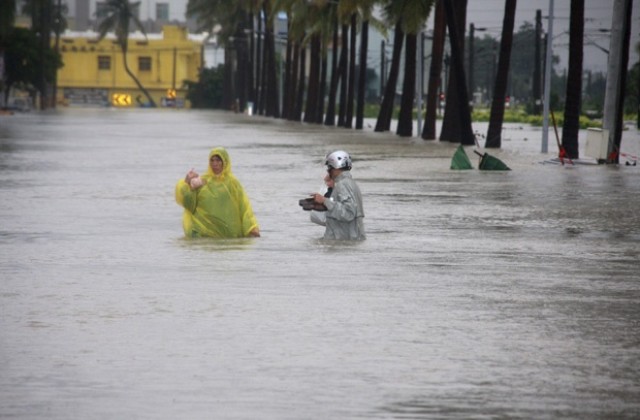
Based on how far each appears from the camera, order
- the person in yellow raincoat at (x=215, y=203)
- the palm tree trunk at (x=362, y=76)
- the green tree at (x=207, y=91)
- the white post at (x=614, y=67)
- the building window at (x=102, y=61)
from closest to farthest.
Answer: the person in yellow raincoat at (x=215, y=203)
the white post at (x=614, y=67)
the palm tree trunk at (x=362, y=76)
the green tree at (x=207, y=91)
the building window at (x=102, y=61)

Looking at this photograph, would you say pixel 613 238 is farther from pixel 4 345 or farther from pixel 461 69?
pixel 461 69

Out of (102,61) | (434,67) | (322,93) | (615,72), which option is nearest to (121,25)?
(102,61)

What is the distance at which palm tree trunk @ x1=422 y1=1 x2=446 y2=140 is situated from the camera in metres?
61.9

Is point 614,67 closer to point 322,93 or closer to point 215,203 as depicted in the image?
point 215,203

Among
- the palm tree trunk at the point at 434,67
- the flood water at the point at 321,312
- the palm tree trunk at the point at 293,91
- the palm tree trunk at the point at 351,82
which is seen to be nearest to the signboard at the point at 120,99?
the palm tree trunk at the point at 293,91

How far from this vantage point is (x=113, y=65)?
181500 millimetres

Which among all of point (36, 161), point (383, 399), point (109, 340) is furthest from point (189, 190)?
point (36, 161)

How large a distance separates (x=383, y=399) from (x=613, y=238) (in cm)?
1111

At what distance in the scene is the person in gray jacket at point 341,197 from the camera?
17.4m

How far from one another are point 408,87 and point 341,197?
5082 cm

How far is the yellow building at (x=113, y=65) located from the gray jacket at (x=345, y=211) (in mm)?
161264

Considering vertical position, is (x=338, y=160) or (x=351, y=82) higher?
(x=338, y=160)

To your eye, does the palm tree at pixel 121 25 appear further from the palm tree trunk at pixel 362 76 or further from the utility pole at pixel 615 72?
the utility pole at pixel 615 72

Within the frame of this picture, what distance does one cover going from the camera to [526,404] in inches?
344
